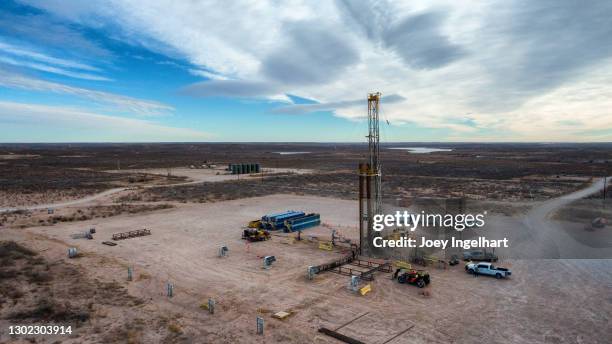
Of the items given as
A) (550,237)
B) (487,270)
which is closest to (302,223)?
(487,270)

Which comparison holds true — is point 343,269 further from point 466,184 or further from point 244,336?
point 466,184

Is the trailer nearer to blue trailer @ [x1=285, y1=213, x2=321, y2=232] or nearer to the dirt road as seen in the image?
blue trailer @ [x1=285, y1=213, x2=321, y2=232]

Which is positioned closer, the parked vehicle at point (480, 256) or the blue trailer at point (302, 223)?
the parked vehicle at point (480, 256)

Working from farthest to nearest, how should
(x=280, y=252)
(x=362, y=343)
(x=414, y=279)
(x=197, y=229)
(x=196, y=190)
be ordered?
1. (x=196, y=190)
2. (x=197, y=229)
3. (x=280, y=252)
4. (x=414, y=279)
5. (x=362, y=343)

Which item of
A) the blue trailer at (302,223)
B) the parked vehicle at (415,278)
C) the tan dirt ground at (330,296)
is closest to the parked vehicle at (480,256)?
the tan dirt ground at (330,296)

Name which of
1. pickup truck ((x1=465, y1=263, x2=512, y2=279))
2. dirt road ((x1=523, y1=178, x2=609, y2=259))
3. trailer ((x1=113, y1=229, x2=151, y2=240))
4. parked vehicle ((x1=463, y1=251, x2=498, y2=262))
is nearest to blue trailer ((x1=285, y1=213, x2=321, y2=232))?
trailer ((x1=113, y1=229, x2=151, y2=240))

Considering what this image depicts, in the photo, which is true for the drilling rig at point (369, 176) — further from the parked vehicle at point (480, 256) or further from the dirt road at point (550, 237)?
the dirt road at point (550, 237)

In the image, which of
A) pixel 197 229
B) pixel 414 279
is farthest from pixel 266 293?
pixel 197 229
